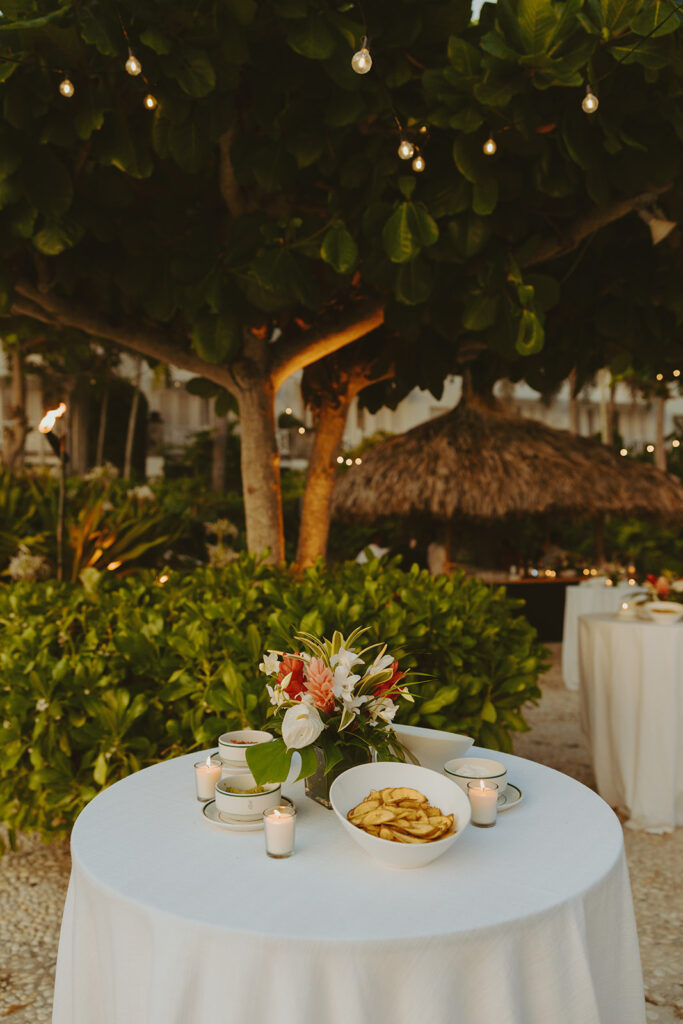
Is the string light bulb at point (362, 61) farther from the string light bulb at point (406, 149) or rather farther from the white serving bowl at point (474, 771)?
the white serving bowl at point (474, 771)

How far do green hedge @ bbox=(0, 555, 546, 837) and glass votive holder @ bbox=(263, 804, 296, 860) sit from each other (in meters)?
0.94

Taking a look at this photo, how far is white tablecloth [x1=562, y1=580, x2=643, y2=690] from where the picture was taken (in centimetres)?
704

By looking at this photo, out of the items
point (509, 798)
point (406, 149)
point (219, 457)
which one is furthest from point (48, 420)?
point (219, 457)

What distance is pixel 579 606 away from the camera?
7.54 m

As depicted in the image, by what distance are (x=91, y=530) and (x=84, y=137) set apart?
3.44 meters

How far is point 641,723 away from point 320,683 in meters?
2.87

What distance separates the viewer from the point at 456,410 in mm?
8328

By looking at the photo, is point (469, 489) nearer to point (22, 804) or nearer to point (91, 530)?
point (91, 530)

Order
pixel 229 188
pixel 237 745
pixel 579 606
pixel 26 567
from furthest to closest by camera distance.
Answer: pixel 579 606, pixel 26 567, pixel 229 188, pixel 237 745

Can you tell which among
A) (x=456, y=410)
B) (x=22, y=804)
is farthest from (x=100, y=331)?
(x=456, y=410)

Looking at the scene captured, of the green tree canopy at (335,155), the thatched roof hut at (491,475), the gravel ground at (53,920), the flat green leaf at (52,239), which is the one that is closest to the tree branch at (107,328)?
the green tree canopy at (335,155)

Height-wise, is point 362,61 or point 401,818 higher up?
point 362,61

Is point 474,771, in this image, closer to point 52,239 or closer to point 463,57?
point 463,57

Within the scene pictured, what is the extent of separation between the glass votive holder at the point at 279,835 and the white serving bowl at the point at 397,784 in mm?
95
